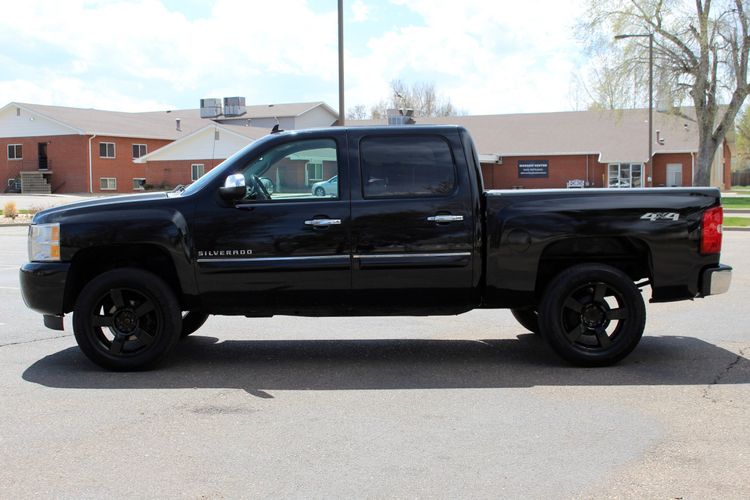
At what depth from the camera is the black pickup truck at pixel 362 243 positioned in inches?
276

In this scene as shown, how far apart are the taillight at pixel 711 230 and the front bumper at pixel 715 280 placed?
0.58 feet

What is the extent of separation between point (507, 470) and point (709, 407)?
2021 millimetres

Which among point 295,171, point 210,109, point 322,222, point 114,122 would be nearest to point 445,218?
point 322,222

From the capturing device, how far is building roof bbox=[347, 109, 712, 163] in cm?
5628

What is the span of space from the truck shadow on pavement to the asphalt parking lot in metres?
0.03

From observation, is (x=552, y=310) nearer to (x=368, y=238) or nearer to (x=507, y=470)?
(x=368, y=238)

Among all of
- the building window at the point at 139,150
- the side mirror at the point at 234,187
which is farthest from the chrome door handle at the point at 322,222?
the building window at the point at 139,150

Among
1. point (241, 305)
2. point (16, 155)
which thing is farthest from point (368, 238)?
point (16, 155)

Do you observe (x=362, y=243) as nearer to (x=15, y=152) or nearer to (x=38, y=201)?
(x=38, y=201)

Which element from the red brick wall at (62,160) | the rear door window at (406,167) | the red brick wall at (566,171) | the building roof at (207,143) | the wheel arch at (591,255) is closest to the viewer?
the rear door window at (406,167)

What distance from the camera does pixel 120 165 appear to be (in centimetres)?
6353

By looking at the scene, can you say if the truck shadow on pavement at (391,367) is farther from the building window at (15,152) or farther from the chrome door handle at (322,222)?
the building window at (15,152)

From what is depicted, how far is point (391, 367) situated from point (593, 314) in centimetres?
176

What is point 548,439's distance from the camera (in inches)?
206
